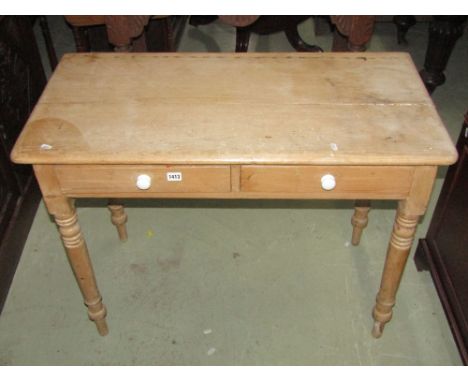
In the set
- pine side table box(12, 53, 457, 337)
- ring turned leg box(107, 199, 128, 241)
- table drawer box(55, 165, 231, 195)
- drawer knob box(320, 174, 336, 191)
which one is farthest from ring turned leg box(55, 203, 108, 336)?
drawer knob box(320, 174, 336, 191)

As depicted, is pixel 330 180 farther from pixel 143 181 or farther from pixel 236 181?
pixel 143 181

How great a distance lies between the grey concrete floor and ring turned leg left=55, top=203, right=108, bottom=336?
5.2 inches

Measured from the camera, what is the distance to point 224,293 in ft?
7.23

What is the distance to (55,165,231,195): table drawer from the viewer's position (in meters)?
1.50

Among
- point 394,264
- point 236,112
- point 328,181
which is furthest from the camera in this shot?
point 394,264

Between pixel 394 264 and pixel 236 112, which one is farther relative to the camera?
pixel 394 264

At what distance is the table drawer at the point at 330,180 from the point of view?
1.49 meters

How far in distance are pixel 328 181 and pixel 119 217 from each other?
1.18 metres

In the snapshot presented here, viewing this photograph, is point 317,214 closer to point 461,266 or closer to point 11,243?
point 461,266

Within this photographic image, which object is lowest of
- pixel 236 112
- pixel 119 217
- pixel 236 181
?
pixel 119 217

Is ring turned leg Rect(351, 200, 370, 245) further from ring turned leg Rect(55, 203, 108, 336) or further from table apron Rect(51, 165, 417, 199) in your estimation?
ring turned leg Rect(55, 203, 108, 336)

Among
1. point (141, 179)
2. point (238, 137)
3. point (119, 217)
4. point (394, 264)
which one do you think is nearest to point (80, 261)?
point (141, 179)
